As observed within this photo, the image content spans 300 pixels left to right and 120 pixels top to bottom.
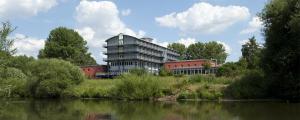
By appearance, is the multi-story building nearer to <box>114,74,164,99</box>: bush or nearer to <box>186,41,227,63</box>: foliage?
<box>186,41,227,63</box>: foliage

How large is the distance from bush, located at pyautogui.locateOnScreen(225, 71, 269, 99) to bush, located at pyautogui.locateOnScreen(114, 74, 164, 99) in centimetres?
950

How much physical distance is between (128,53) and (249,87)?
74.3 metres

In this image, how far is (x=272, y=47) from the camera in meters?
50.4

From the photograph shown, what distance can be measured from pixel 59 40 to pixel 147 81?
70.4 meters

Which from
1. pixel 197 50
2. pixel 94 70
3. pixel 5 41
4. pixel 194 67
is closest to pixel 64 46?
pixel 94 70

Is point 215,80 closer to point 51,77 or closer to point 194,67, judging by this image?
point 51,77

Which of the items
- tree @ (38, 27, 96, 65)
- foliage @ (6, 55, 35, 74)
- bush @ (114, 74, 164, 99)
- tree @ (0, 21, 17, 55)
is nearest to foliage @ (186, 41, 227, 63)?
tree @ (38, 27, 96, 65)

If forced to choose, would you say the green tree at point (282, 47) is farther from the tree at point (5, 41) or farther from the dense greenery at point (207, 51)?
the dense greenery at point (207, 51)

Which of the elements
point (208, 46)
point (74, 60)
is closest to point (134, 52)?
point (74, 60)

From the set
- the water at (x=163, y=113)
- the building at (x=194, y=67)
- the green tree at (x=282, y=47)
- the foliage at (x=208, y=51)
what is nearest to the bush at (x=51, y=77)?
the water at (x=163, y=113)

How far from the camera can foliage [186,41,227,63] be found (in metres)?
149

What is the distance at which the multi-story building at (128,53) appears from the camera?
413ft

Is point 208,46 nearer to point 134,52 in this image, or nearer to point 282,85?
point 134,52

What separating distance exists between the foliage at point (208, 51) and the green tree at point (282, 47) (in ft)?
312
